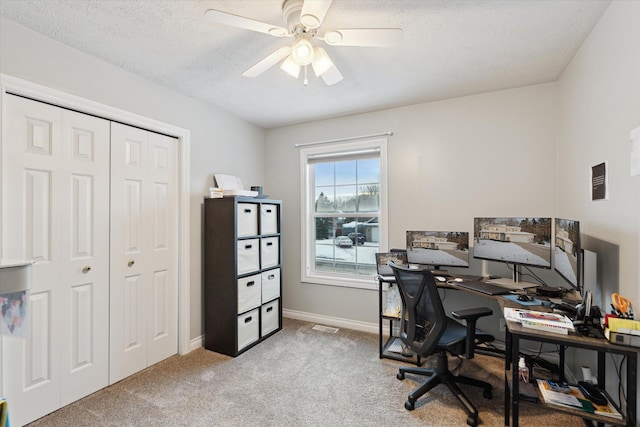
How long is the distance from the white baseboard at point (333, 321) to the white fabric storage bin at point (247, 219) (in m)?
1.32

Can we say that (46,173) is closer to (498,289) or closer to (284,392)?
(284,392)

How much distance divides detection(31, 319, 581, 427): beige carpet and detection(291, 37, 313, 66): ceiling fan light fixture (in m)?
2.26

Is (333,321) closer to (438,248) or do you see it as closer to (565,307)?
(438,248)

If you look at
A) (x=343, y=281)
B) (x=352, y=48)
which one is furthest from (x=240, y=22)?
(x=343, y=281)

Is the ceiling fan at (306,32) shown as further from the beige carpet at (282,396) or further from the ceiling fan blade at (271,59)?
the beige carpet at (282,396)

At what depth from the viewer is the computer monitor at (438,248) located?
269 cm

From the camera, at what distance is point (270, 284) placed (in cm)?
328

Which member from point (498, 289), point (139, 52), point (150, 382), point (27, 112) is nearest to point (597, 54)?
point (498, 289)

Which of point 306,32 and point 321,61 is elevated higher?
point 306,32

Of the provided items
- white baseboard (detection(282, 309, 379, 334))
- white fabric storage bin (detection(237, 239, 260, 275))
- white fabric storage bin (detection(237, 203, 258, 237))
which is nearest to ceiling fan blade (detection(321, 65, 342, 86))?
white fabric storage bin (detection(237, 203, 258, 237))

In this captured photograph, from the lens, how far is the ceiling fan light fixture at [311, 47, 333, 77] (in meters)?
1.78

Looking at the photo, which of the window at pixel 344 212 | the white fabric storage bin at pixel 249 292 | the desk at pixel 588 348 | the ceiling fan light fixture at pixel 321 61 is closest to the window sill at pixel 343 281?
the window at pixel 344 212

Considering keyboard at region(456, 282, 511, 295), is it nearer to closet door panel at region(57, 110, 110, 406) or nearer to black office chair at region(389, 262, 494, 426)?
black office chair at region(389, 262, 494, 426)

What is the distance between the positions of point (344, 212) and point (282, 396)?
2081 millimetres
